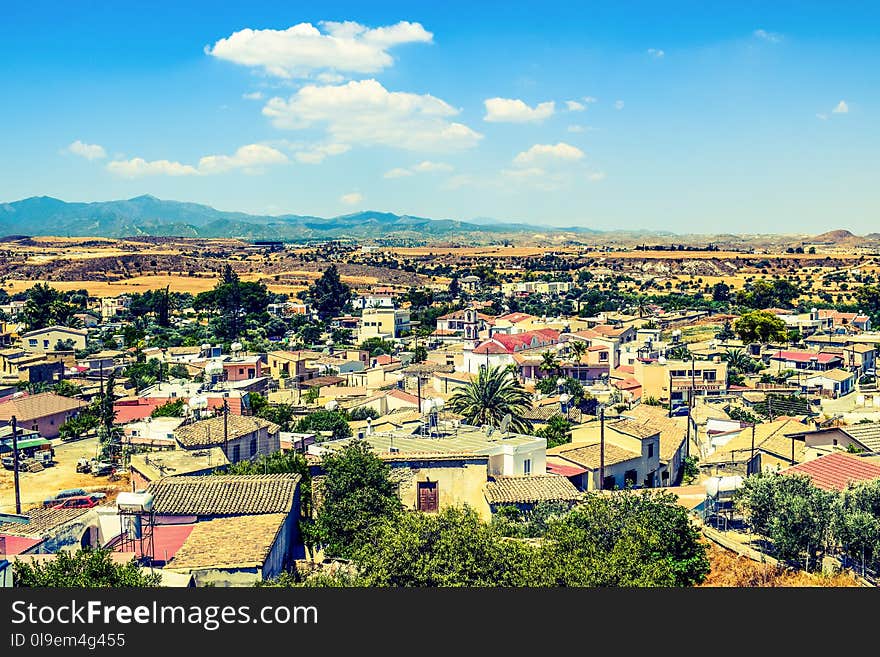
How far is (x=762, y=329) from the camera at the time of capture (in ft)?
202

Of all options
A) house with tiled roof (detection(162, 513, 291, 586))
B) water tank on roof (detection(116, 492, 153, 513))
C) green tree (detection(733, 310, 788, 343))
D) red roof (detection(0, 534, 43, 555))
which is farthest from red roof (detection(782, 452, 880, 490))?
green tree (detection(733, 310, 788, 343))

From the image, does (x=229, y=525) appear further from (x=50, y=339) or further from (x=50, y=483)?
(x=50, y=339)

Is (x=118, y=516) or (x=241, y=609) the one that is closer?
(x=241, y=609)

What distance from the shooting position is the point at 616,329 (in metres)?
57.7

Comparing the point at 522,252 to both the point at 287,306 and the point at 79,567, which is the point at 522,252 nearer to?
the point at 287,306

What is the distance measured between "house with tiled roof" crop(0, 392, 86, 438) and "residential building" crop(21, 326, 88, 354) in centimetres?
2464

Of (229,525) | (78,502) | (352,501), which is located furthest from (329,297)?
(229,525)

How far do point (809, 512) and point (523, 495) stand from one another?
6.16 metres

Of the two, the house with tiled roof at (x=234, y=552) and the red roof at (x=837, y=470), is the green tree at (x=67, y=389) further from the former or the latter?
the red roof at (x=837, y=470)

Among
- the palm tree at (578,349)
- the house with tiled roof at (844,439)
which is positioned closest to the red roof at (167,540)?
the house with tiled roof at (844,439)

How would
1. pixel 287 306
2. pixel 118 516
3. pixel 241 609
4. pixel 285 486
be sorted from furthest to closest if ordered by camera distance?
pixel 287 306, pixel 285 486, pixel 118 516, pixel 241 609

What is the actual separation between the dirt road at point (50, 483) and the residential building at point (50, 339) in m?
32.6

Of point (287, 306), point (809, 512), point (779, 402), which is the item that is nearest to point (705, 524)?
point (809, 512)

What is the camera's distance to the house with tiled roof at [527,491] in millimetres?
19172
